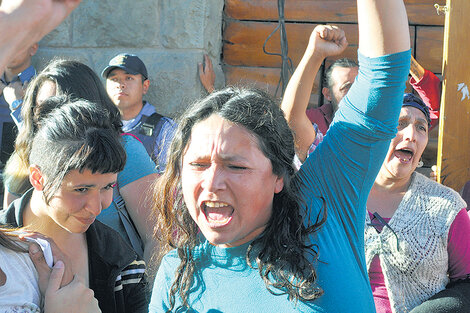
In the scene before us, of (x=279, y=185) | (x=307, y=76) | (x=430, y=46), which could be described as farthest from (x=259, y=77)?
(x=279, y=185)

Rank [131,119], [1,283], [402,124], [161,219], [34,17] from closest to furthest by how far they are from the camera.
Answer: [34,17], [1,283], [161,219], [402,124], [131,119]

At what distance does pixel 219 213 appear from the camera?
4.58ft

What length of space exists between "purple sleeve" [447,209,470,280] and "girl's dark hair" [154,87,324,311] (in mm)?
1020

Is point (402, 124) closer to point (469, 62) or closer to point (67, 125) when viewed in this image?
point (469, 62)

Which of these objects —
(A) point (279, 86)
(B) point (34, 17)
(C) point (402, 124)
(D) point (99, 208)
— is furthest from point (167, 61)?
(B) point (34, 17)

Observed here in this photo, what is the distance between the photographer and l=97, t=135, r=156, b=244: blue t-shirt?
6.97 feet

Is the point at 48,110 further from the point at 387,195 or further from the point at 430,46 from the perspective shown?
the point at 430,46

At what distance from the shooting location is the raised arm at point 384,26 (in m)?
1.34

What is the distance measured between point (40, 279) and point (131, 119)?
1846mm

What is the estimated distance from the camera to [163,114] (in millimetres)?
3521

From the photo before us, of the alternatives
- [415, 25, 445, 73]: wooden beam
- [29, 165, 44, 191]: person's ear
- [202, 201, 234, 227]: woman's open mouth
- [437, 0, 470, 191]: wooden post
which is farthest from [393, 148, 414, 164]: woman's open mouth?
[29, 165, 44, 191]: person's ear

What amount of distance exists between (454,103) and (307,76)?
39.7 inches

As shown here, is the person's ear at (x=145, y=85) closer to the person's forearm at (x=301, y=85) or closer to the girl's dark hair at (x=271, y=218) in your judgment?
the person's forearm at (x=301, y=85)

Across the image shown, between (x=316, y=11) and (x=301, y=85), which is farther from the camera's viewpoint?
(x=316, y=11)
